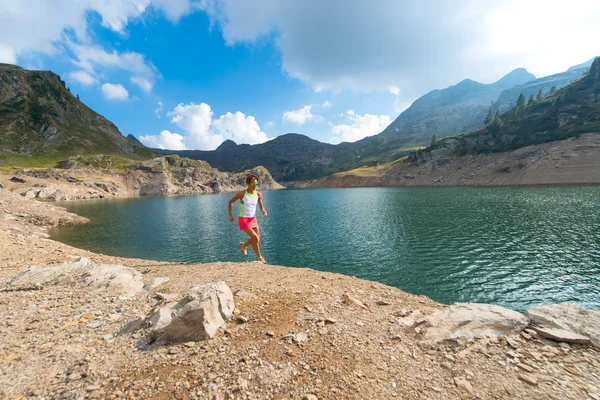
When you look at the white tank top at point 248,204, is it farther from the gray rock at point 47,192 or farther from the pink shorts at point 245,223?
the gray rock at point 47,192

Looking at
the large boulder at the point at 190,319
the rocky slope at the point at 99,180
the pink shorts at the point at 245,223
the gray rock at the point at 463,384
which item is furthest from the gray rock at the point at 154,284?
the rocky slope at the point at 99,180

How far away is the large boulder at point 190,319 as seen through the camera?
6770 mm

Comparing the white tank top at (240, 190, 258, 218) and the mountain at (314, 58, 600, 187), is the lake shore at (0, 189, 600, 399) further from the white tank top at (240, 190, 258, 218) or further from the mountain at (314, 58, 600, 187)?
the mountain at (314, 58, 600, 187)

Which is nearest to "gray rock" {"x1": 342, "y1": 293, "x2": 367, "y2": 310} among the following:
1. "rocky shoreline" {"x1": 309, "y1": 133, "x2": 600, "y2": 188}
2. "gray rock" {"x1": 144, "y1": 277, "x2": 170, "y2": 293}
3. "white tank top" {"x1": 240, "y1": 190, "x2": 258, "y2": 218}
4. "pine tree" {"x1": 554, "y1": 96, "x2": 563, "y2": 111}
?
"white tank top" {"x1": 240, "y1": 190, "x2": 258, "y2": 218}

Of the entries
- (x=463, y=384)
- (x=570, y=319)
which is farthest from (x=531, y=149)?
(x=463, y=384)

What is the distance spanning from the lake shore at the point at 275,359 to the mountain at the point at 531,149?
13503cm

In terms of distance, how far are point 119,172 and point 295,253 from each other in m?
186

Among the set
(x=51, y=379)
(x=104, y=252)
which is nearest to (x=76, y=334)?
(x=51, y=379)

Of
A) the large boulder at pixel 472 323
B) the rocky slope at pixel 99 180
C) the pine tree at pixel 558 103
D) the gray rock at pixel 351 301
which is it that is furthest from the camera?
the pine tree at pixel 558 103

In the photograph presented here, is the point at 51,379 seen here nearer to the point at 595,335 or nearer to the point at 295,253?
the point at 595,335

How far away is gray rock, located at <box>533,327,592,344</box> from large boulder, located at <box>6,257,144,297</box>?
14251 mm

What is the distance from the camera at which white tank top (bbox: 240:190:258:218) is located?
13461 mm

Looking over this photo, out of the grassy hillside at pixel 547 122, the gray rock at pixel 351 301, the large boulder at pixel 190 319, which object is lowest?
the gray rock at pixel 351 301

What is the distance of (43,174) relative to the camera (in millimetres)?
123875
